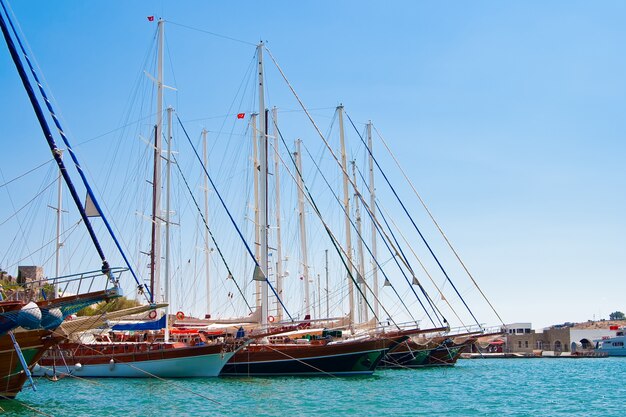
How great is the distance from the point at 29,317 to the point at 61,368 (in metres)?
21.5

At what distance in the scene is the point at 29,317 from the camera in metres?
26.5

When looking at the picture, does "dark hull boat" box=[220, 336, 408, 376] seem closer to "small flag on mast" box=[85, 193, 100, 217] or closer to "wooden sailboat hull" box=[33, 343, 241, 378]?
"wooden sailboat hull" box=[33, 343, 241, 378]

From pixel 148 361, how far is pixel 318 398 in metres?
14.0

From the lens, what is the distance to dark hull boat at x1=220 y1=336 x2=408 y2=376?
146ft

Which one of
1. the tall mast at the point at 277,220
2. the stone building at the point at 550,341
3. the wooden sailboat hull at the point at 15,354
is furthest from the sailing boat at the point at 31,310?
the stone building at the point at 550,341

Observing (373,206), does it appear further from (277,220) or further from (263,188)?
(263,188)

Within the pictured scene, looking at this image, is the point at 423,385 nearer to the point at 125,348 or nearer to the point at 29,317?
the point at 125,348

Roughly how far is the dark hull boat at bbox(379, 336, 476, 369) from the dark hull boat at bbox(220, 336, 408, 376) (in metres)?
12.2

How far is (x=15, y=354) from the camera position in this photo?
1150 inches

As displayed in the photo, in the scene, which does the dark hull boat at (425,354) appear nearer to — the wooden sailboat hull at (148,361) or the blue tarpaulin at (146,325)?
the wooden sailboat hull at (148,361)

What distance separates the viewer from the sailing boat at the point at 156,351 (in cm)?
4325

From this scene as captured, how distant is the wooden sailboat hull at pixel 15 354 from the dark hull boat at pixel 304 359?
15749 millimetres

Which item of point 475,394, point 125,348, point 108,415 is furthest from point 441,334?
point 108,415

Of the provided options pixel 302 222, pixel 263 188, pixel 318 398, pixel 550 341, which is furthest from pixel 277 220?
pixel 550 341
